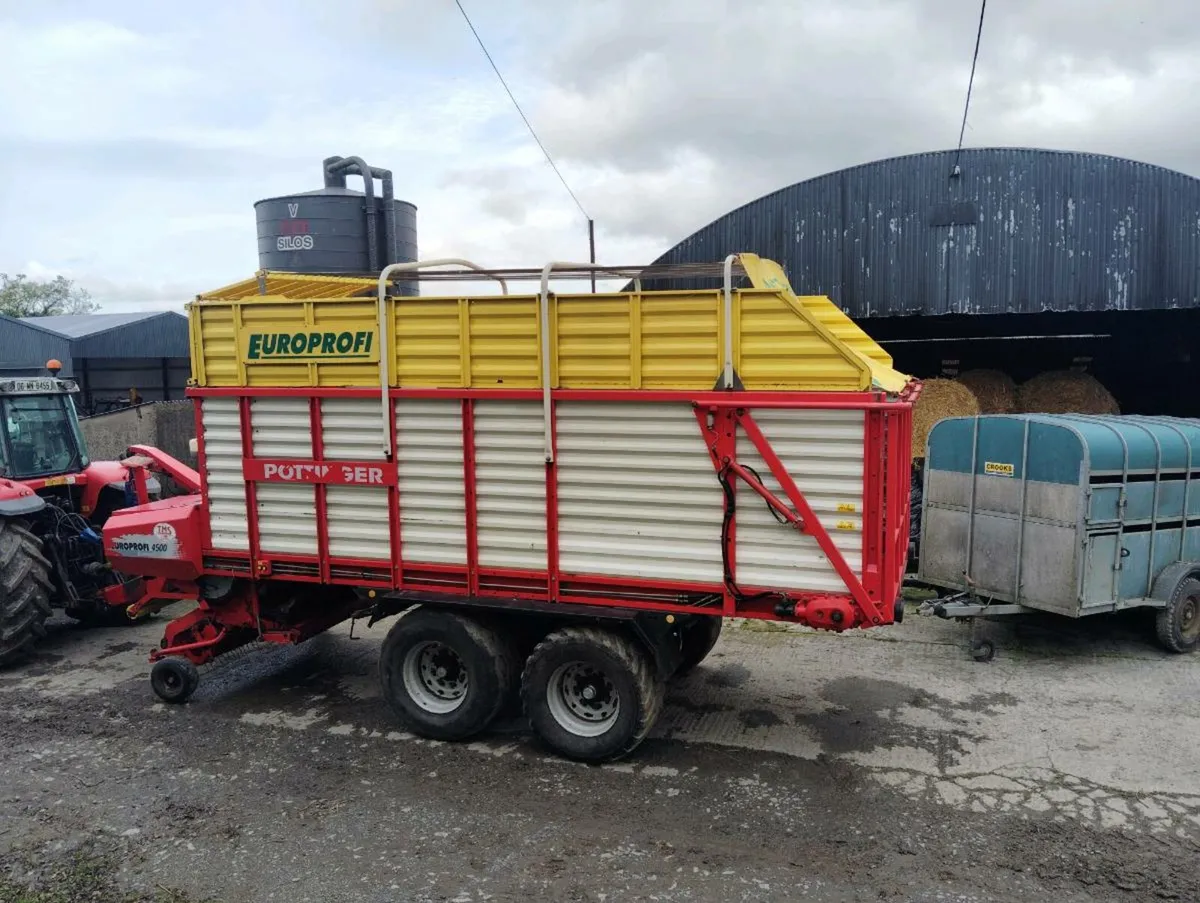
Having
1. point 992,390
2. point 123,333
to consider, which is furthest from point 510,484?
point 123,333

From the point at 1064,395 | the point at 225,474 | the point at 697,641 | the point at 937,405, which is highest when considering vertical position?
the point at 1064,395

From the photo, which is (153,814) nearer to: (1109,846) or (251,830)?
(251,830)

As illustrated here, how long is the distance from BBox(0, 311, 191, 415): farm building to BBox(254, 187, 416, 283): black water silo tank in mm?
7804

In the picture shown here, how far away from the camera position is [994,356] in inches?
597

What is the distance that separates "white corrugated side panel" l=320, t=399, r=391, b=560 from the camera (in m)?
6.18

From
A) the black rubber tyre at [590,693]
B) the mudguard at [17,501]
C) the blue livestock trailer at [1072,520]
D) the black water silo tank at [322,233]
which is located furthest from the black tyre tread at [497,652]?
the black water silo tank at [322,233]

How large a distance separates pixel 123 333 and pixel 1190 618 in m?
24.4

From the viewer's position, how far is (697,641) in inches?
285

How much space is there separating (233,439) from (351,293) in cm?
160

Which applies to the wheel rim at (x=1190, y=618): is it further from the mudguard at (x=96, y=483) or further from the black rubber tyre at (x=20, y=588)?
the mudguard at (x=96, y=483)

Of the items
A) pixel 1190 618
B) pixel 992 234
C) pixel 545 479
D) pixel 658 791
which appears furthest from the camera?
pixel 992 234

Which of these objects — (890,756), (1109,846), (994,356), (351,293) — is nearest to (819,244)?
(994,356)

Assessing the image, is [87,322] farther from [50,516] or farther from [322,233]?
[50,516]

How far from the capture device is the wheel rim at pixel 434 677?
249 inches
